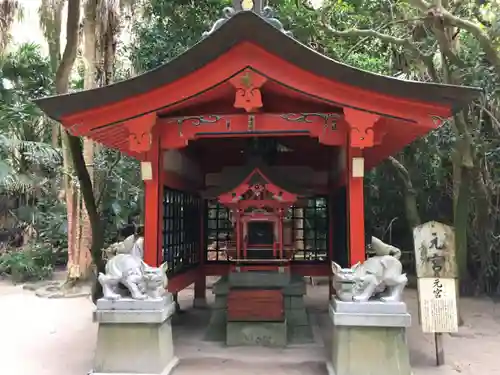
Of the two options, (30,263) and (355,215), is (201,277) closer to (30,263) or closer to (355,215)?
(355,215)

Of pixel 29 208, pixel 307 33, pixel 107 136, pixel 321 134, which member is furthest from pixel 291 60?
pixel 29 208

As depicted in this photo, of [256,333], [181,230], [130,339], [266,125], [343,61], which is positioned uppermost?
[343,61]

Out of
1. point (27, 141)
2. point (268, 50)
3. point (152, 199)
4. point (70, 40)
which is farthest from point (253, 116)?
point (27, 141)

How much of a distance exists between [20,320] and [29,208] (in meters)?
8.35

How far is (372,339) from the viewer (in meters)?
4.66

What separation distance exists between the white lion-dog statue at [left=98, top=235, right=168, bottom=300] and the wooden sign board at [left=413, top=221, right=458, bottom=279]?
2.92 m

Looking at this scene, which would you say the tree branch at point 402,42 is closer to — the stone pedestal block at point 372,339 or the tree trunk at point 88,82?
the stone pedestal block at point 372,339

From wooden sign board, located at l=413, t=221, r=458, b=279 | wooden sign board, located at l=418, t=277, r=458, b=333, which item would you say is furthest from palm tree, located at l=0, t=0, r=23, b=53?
wooden sign board, located at l=418, t=277, r=458, b=333

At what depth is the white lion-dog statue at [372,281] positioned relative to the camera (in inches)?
186

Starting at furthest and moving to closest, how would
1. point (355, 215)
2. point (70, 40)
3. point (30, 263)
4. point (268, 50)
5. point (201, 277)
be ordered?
point (30, 263), point (201, 277), point (70, 40), point (355, 215), point (268, 50)

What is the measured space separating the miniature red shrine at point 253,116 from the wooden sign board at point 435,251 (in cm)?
93

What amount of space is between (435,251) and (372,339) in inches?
57.2

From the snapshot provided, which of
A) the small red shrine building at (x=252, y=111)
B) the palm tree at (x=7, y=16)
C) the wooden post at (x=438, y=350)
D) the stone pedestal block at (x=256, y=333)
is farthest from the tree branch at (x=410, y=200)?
the palm tree at (x=7, y=16)

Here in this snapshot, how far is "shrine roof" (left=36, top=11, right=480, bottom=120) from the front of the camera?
4465mm
